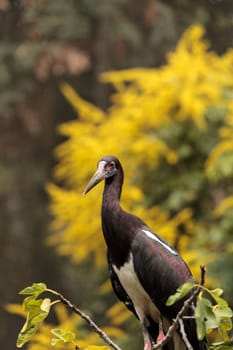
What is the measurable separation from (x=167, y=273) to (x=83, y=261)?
17.0 ft

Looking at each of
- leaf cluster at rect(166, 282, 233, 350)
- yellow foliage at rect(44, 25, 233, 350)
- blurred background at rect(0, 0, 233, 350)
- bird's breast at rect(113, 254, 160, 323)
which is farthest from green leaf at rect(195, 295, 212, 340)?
blurred background at rect(0, 0, 233, 350)

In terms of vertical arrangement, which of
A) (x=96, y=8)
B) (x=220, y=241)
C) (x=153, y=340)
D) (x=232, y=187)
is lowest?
(x=153, y=340)

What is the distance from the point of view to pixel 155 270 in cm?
503

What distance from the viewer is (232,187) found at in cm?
902

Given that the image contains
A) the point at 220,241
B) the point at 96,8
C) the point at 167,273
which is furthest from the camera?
the point at 96,8

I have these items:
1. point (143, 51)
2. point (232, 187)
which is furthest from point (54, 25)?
point (232, 187)

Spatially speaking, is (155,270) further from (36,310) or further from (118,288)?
(36,310)

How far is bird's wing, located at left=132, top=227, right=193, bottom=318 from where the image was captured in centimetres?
500

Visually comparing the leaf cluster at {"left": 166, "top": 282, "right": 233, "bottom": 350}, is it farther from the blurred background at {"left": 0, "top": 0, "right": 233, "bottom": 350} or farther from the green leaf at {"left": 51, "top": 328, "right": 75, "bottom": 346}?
the blurred background at {"left": 0, "top": 0, "right": 233, "bottom": 350}

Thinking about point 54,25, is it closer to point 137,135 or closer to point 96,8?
point 96,8

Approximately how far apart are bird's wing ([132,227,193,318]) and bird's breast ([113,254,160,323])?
0.08 ft

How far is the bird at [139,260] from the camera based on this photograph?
4.96m

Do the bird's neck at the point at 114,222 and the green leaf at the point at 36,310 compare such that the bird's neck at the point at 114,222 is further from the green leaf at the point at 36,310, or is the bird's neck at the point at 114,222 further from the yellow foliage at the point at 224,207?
the yellow foliage at the point at 224,207

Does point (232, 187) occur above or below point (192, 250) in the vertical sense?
above
